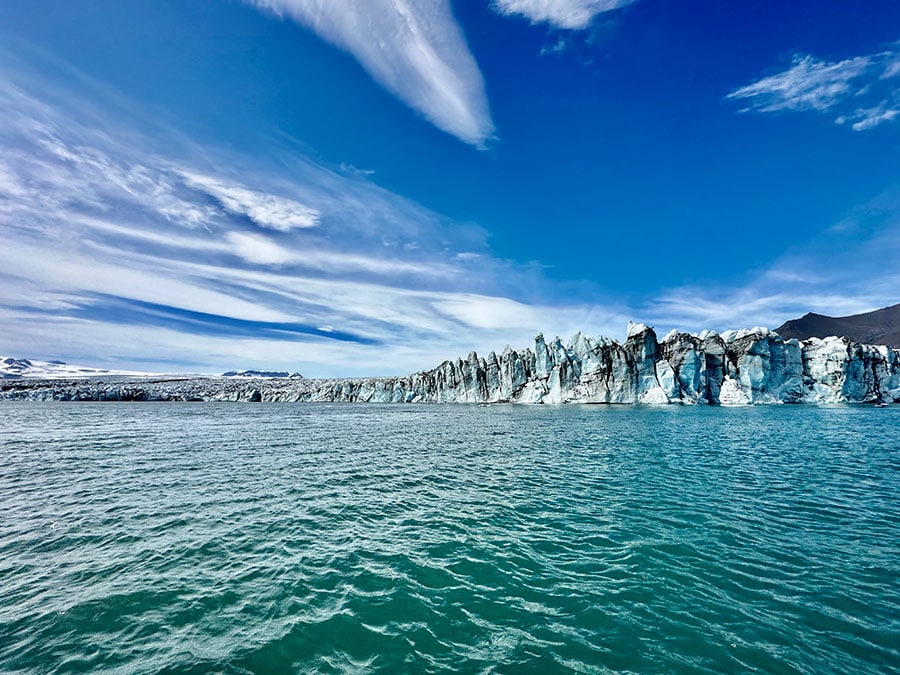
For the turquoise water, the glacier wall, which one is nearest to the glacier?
the glacier wall

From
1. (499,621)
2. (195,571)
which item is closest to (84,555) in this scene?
(195,571)

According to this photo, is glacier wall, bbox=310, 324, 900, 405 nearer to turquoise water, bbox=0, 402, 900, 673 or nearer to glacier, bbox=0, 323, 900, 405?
glacier, bbox=0, 323, 900, 405

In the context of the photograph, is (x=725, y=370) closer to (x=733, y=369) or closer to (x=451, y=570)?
(x=733, y=369)

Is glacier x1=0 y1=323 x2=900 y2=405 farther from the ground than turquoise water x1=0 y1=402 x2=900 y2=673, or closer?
farther from the ground

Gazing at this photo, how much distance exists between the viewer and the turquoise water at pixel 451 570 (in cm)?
788

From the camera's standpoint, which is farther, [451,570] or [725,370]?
[725,370]

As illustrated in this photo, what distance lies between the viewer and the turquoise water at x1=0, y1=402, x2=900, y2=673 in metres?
7.88

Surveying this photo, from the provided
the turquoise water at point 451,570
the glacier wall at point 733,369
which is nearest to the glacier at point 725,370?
the glacier wall at point 733,369

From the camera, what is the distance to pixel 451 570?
11406mm

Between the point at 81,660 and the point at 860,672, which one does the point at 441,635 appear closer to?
the point at 81,660

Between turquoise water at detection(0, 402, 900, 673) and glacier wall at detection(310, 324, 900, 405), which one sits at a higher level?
glacier wall at detection(310, 324, 900, 405)

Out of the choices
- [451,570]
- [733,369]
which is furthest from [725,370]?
[451,570]

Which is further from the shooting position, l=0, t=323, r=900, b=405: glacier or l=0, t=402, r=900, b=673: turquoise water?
l=0, t=323, r=900, b=405: glacier

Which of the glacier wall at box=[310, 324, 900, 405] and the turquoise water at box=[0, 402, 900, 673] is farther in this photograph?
the glacier wall at box=[310, 324, 900, 405]
